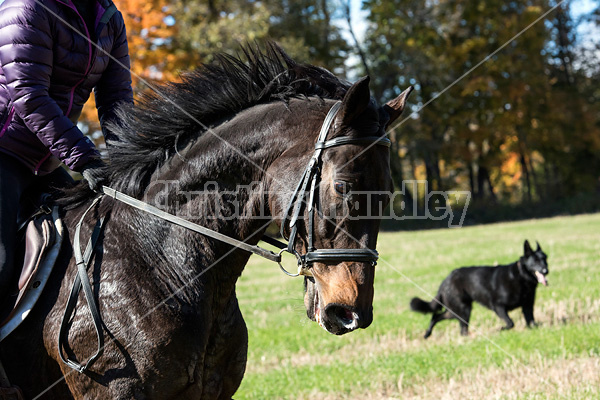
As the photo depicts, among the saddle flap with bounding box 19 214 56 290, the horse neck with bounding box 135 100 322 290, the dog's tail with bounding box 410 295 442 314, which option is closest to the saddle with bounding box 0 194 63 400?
the saddle flap with bounding box 19 214 56 290

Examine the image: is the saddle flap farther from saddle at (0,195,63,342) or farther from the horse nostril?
the horse nostril

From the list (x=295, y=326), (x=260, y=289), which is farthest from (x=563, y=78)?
(x=295, y=326)

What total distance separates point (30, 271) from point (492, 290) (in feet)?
28.6

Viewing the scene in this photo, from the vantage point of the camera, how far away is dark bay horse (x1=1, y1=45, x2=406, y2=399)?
9.30 feet

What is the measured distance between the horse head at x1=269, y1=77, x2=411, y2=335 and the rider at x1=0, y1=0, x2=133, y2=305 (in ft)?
4.16

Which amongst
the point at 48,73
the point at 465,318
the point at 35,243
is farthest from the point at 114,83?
the point at 465,318

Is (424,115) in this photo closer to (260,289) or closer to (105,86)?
(260,289)

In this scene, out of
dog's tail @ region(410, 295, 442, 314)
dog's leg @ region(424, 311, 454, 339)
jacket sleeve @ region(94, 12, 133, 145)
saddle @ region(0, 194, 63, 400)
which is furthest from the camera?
dog's tail @ region(410, 295, 442, 314)

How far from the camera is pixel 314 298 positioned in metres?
2.92

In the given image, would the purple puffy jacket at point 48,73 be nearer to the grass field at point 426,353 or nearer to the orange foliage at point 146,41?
the grass field at point 426,353

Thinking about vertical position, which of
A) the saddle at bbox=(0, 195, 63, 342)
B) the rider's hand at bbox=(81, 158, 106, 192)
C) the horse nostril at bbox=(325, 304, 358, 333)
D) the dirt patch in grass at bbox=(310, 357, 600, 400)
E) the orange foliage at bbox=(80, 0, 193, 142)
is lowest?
the dirt patch in grass at bbox=(310, 357, 600, 400)

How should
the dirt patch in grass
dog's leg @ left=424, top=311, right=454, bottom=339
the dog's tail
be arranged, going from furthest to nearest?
the dog's tail, dog's leg @ left=424, top=311, right=454, bottom=339, the dirt patch in grass

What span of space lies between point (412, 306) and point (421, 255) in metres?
10.7

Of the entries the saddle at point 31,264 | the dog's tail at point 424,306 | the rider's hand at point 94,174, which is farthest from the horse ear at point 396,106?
the dog's tail at point 424,306
